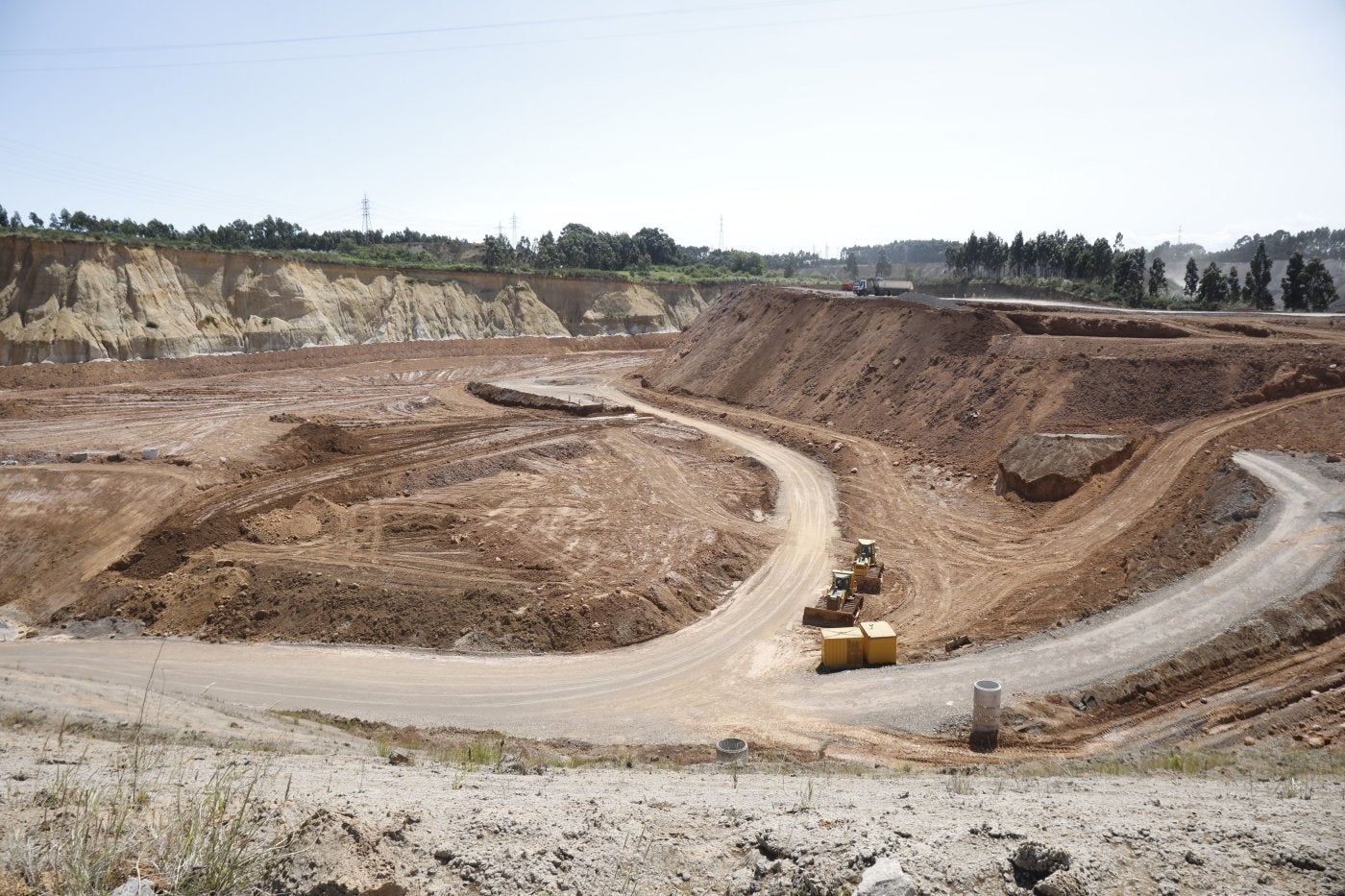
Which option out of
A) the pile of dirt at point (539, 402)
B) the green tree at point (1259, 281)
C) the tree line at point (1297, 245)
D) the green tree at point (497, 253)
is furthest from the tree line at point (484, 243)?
the tree line at point (1297, 245)

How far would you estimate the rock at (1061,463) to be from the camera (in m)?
24.8

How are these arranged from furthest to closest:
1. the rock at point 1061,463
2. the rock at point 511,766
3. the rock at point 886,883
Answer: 1. the rock at point 1061,463
2. the rock at point 511,766
3. the rock at point 886,883

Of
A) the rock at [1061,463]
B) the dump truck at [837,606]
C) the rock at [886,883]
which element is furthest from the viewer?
the rock at [1061,463]

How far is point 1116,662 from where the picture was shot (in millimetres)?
15172

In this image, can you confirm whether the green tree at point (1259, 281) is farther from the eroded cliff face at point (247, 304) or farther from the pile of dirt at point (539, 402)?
the eroded cliff face at point (247, 304)

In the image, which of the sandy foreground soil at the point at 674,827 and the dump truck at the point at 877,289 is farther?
the dump truck at the point at 877,289

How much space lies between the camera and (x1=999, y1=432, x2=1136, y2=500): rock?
975 inches

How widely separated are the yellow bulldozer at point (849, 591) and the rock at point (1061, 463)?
263 inches

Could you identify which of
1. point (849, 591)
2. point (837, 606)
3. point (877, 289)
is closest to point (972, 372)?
point (877, 289)

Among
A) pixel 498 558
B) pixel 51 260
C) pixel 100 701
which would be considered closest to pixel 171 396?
pixel 51 260

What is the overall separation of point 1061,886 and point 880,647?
1056 cm

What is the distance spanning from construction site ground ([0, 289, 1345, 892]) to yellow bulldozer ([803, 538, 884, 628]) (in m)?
0.53

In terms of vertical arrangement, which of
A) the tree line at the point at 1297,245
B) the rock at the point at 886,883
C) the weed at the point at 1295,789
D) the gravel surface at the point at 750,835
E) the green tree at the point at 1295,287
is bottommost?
the weed at the point at 1295,789

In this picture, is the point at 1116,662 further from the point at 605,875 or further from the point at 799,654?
the point at 605,875
